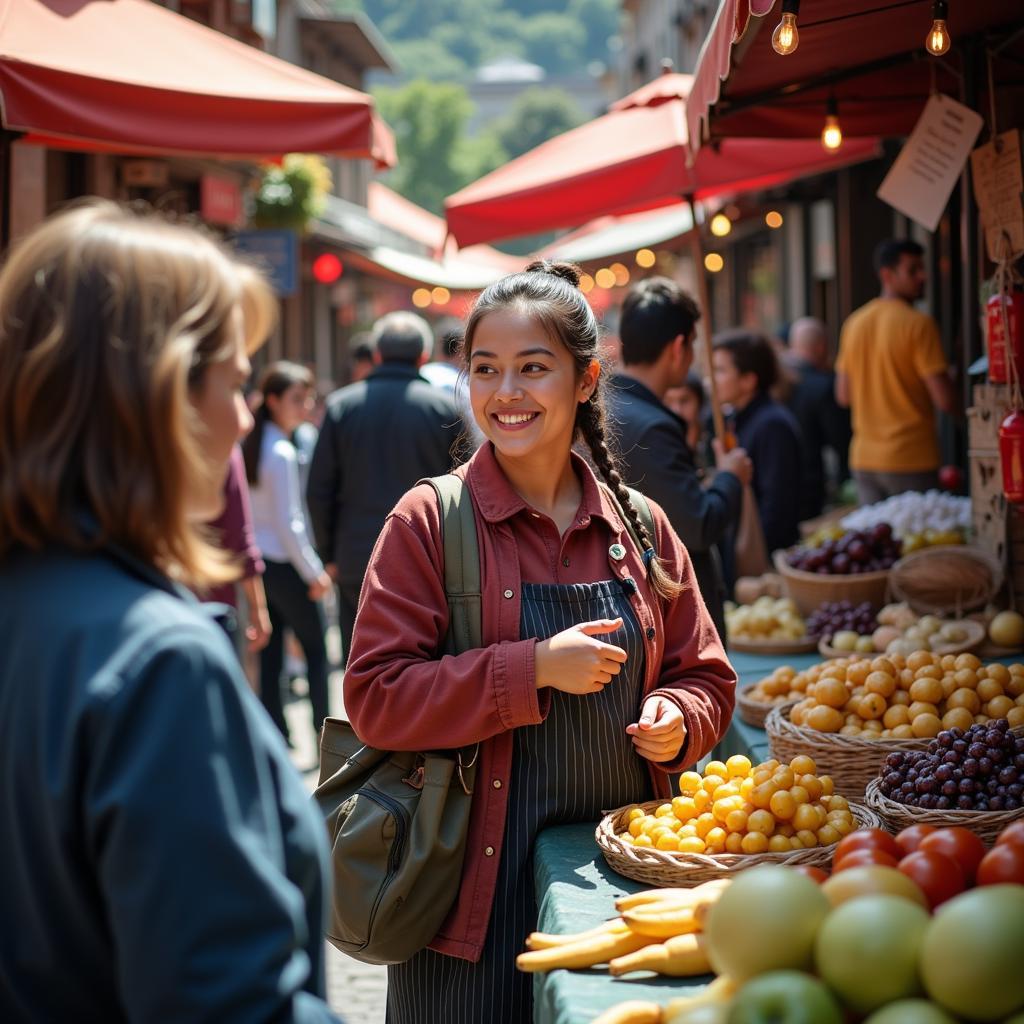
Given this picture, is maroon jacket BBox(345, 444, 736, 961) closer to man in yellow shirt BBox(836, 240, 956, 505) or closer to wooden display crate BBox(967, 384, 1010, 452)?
wooden display crate BBox(967, 384, 1010, 452)

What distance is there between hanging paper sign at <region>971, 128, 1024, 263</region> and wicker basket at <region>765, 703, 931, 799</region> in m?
1.96

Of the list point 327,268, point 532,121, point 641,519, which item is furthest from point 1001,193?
Answer: point 532,121

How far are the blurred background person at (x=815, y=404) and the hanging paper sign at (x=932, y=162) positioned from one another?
13.4 ft

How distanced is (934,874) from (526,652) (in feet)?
2.91

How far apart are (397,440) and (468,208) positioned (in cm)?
139

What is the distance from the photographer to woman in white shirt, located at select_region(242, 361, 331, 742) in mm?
7742

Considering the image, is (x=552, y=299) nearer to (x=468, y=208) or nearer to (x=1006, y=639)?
(x=1006, y=639)

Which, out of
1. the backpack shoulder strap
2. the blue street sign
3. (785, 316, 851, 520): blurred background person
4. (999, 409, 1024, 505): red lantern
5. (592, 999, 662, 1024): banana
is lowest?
(592, 999, 662, 1024): banana

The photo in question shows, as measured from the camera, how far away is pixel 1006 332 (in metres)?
4.64

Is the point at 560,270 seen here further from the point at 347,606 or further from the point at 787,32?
the point at 347,606

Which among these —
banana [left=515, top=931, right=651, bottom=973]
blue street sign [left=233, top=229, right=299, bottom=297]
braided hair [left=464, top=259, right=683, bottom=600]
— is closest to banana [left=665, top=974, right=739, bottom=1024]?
banana [left=515, top=931, right=651, bottom=973]

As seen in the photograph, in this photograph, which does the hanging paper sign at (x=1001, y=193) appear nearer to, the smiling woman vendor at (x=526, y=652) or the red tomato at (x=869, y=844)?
the smiling woman vendor at (x=526, y=652)

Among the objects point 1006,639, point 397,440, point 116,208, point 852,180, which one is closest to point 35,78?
point 397,440

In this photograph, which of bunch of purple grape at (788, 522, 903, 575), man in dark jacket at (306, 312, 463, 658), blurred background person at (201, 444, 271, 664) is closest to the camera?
bunch of purple grape at (788, 522, 903, 575)
